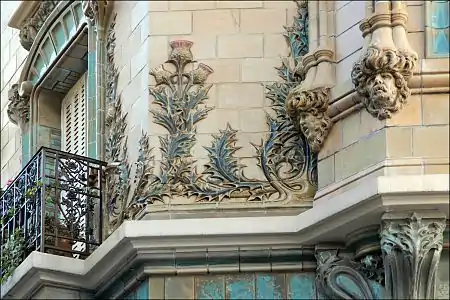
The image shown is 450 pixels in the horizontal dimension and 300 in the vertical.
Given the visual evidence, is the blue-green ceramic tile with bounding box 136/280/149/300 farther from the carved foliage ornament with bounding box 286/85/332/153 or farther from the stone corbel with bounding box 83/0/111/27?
the stone corbel with bounding box 83/0/111/27

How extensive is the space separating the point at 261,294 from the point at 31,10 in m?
5.87

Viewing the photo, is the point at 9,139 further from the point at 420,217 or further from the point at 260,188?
the point at 420,217

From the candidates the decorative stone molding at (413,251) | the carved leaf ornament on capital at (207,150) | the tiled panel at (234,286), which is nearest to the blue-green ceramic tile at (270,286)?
the tiled panel at (234,286)

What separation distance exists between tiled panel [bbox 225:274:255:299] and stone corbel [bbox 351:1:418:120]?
1734 millimetres

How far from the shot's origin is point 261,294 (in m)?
13.2

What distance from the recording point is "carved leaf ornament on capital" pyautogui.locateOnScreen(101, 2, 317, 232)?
13.7 m

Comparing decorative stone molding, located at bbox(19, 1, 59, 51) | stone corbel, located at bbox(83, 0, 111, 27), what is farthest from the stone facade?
decorative stone molding, located at bbox(19, 1, 59, 51)

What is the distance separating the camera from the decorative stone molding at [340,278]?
12.9 meters

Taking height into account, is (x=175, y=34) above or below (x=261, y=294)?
above

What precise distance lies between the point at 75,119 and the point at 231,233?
4.20m

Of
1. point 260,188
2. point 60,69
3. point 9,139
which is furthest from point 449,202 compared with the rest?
point 9,139

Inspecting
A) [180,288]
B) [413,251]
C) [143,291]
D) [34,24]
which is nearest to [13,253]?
[143,291]

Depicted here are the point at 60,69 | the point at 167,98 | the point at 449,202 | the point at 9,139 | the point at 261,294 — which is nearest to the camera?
the point at 449,202

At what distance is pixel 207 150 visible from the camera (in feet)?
45.5
